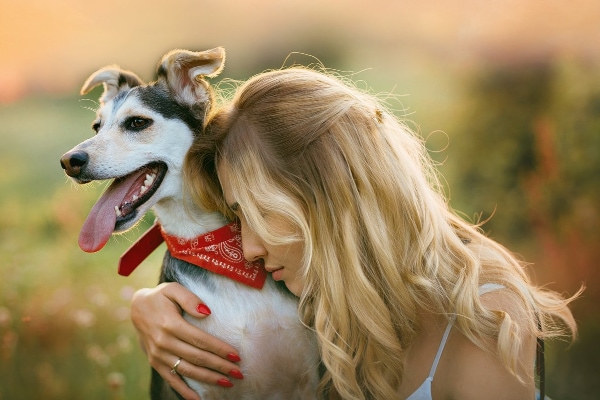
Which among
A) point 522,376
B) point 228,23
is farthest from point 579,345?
point 228,23

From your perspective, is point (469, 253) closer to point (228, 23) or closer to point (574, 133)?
point (574, 133)

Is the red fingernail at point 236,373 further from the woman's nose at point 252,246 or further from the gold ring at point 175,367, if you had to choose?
the woman's nose at point 252,246

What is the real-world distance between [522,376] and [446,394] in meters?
0.22

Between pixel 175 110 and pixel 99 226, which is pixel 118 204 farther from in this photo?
pixel 175 110

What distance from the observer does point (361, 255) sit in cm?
177

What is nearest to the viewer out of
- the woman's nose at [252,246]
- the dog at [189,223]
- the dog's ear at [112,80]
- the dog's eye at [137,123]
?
the woman's nose at [252,246]

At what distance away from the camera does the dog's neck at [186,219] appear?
1.96m

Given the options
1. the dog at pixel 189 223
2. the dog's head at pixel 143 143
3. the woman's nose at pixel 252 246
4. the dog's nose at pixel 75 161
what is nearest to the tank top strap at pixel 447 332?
the dog at pixel 189 223

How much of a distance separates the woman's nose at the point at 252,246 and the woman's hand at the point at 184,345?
9.7 inches

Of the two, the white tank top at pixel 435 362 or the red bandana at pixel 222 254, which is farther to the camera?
the red bandana at pixel 222 254

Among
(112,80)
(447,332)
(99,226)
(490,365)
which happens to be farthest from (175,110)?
(490,365)

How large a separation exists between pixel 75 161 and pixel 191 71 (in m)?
0.47

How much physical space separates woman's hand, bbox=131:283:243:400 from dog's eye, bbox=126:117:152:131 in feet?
1.74

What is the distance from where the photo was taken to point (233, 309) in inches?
74.5
